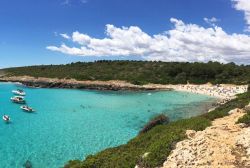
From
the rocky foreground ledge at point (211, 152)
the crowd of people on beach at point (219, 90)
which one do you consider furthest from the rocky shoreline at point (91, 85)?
the rocky foreground ledge at point (211, 152)

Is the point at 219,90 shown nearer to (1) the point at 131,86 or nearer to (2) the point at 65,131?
(1) the point at 131,86

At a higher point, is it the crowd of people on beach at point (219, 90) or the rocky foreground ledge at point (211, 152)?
the rocky foreground ledge at point (211, 152)

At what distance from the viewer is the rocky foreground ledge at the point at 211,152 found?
13.2m

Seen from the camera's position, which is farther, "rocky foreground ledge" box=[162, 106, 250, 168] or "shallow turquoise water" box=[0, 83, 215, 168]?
"shallow turquoise water" box=[0, 83, 215, 168]

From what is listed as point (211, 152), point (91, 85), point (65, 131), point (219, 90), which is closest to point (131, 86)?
point (91, 85)

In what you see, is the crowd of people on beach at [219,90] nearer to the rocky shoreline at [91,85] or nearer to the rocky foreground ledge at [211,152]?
the rocky shoreline at [91,85]

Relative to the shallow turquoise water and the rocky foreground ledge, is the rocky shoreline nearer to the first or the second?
the shallow turquoise water

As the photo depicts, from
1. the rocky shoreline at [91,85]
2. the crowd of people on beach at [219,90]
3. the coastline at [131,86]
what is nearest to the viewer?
the crowd of people on beach at [219,90]

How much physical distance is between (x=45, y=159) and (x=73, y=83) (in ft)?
306

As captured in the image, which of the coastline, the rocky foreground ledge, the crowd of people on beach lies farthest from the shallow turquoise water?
the coastline

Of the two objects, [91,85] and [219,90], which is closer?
[219,90]

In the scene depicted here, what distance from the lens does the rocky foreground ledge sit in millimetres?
13156

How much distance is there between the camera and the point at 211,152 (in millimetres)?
13812

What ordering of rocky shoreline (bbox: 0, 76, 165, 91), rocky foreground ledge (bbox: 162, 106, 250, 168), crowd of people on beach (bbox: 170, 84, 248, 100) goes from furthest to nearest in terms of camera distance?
rocky shoreline (bbox: 0, 76, 165, 91) → crowd of people on beach (bbox: 170, 84, 248, 100) → rocky foreground ledge (bbox: 162, 106, 250, 168)
